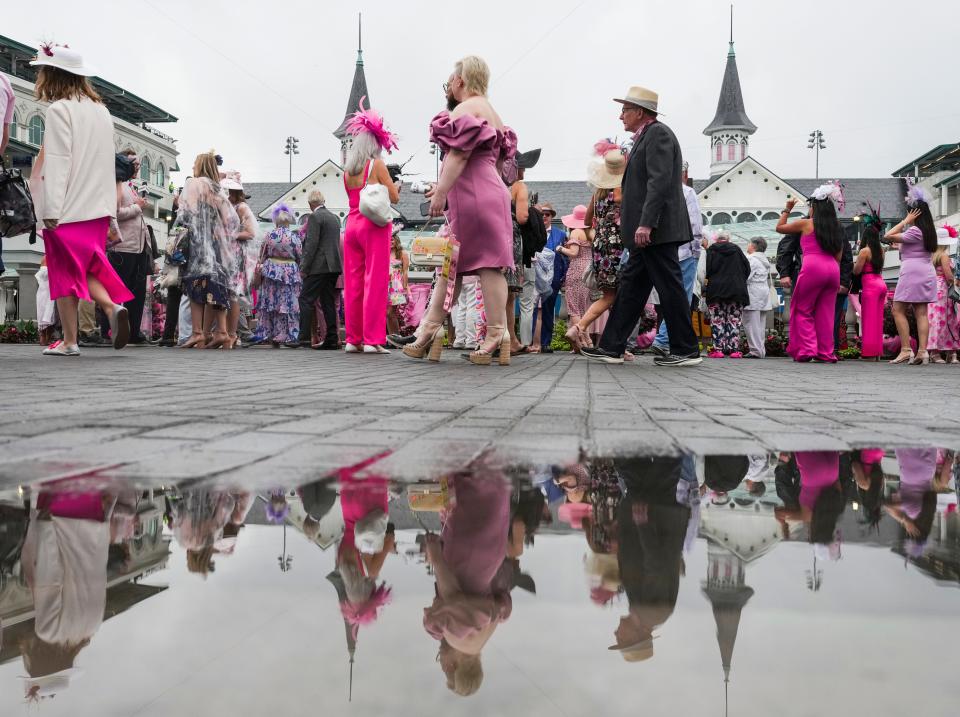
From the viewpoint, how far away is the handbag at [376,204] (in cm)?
841

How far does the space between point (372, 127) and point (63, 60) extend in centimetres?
291

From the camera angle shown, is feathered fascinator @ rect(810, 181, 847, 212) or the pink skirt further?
feathered fascinator @ rect(810, 181, 847, 212)

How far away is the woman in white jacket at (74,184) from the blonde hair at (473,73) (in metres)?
2.74

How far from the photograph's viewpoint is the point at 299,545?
1.19 m

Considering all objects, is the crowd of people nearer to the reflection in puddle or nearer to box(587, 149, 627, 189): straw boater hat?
box(587, 149, 627, 189): straw boater hat

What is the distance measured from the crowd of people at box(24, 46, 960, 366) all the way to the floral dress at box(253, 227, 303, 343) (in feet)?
0.07

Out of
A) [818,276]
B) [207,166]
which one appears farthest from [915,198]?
[207,166]

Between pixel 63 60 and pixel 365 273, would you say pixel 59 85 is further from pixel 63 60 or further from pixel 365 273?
pixel 365 273

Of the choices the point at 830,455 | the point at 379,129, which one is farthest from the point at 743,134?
the point at 830,455

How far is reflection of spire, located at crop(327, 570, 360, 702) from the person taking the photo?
0.77 meters

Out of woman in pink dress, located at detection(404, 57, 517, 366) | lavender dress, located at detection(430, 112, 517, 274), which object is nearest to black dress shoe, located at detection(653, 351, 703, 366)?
woman in pink dress, located at detection(404, 57, 517, 366)

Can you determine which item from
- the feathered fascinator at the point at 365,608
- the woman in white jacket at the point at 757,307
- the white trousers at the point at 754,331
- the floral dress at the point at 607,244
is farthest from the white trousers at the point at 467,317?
the feathered fascinator at the point at 365,608

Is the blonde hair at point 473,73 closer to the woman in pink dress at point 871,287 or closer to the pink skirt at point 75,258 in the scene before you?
the pink skirt at point 75,258

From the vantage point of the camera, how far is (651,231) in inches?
281
